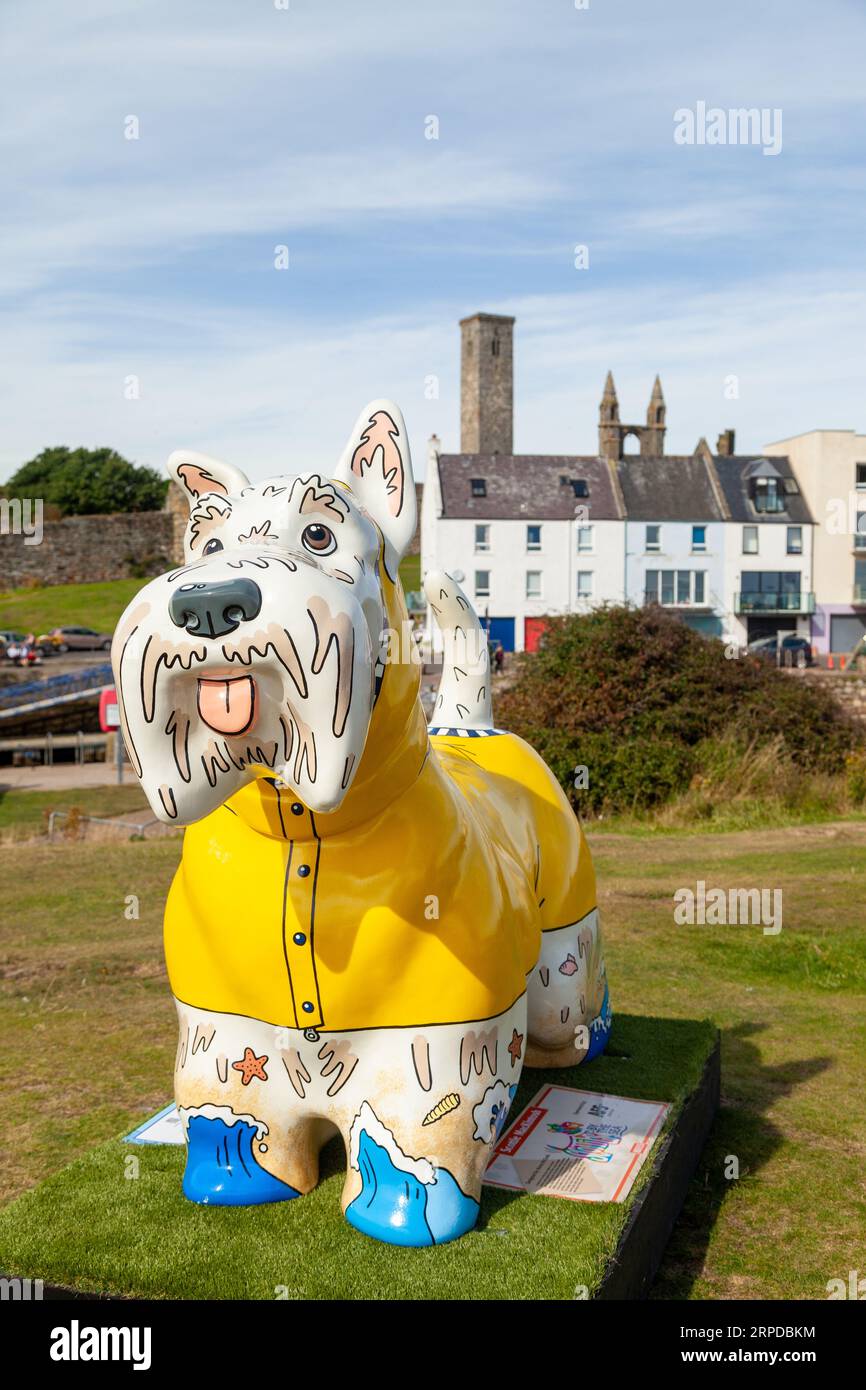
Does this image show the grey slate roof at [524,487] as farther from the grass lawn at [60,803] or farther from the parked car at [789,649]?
the grass lawn at [60,803]

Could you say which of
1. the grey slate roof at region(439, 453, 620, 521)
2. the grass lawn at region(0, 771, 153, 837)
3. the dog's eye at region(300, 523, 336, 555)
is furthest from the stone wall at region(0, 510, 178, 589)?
the dog's eye at region(300, 523, 336, 555)

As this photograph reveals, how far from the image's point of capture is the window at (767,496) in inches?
1527

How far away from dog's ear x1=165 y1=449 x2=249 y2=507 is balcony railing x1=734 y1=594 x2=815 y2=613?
35881mm

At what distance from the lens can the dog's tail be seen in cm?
488

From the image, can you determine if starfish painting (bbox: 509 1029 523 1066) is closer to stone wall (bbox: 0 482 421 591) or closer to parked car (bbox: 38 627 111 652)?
parked car (bbox: 38 627 111 652)

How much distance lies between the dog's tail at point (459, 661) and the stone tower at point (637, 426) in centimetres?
3923

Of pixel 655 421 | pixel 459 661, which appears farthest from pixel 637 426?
pixel 459 661

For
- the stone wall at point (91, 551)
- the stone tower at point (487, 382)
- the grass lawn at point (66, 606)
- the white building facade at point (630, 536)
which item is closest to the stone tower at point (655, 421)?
the stone tower at point (487, 382)

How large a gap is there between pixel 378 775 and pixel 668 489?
3626 centimetres

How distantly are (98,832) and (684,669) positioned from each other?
6950 millimetres

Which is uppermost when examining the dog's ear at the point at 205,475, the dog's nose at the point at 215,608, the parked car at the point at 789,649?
the dog's ear at the point at 205,475

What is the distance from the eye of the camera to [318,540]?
3.29 meters

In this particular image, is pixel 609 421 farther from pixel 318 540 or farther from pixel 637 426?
pixel 318 540

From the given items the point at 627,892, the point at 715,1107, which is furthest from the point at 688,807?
the point at 715,1107
